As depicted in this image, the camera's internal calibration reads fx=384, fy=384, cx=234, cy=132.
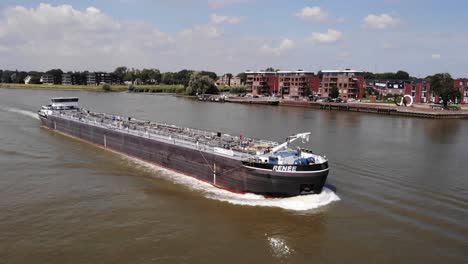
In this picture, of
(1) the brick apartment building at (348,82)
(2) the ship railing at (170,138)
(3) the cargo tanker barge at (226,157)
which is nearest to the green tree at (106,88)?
(1) the brick apartment building at (348,82)

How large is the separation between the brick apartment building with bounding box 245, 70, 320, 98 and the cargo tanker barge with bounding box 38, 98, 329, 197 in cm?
8350

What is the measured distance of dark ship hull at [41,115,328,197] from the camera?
20016 millimetres

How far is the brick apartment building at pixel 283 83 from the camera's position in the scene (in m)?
114

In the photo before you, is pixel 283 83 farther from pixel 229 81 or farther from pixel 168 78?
pixel 168 78

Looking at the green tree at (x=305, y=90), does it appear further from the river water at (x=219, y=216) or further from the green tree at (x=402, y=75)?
the river water at (x=219, y=216)

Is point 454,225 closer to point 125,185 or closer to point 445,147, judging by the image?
point 125,185

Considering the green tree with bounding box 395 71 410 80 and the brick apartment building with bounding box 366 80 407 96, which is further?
the green tree with bounding box 395 71 410 80

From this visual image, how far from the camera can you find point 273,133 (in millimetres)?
44500

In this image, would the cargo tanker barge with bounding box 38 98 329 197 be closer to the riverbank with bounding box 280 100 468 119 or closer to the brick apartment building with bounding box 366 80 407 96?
the riverbank with bounding box 280 100 468 119

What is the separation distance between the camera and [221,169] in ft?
74.4

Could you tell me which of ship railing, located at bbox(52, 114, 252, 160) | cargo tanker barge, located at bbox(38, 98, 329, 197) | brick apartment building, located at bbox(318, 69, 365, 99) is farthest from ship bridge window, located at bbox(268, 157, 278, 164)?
brick apartment building, located at bbox(318, 69, 365, 99)

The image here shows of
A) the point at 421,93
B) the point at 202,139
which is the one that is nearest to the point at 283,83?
the point at 421,93

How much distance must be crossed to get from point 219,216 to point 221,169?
4478mm

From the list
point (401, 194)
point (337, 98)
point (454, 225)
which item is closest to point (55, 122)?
point (401, 194)
